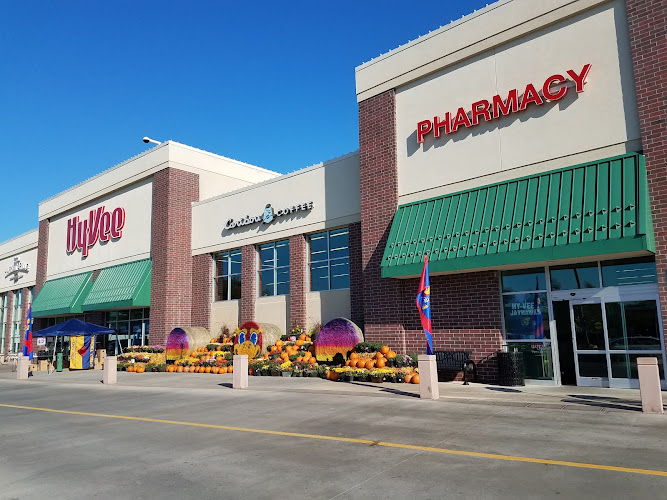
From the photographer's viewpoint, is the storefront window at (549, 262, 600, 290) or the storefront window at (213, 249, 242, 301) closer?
the storefront window at (549, 262, 600, 290)

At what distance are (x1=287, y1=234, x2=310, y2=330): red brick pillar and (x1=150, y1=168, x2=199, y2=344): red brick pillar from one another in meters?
7.55

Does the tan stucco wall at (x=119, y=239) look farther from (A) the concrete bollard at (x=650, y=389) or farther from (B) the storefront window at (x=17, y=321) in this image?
(A) the concrete bollard at (x=650, y=389)

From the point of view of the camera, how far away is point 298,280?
73.0 ft

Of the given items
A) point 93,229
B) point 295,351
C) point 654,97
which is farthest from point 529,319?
point 93,229

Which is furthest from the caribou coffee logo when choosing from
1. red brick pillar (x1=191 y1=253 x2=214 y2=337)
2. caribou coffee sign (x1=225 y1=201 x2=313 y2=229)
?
caribou coffee sign (x1=225 y1=201 x2=313 y2=229)

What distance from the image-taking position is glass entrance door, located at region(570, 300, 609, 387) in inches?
527

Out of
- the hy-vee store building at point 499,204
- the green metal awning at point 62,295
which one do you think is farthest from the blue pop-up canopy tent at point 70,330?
the hy-vee store building at point 499,204

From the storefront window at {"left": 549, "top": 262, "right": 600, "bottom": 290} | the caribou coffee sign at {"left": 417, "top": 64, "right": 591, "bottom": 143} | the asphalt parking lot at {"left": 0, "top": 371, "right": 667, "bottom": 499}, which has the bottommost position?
the asphalt parking lot at {"left": 0, "top": 371, "right": 667, "bottom": 499}

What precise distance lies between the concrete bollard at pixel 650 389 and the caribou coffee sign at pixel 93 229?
2854 centimetres

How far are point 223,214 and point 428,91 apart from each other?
13.1m

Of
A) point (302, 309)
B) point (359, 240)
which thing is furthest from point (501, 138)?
point (302, 309)

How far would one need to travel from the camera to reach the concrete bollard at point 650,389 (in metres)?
9.62

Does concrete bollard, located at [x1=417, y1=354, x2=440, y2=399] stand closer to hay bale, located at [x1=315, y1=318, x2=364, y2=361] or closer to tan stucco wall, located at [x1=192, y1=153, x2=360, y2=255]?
hay bale, located at [x1=315, y1=318, x2=364, y2=361]

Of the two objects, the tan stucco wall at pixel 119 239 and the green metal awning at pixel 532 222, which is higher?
the tan stucco wall at pixel 119 239
